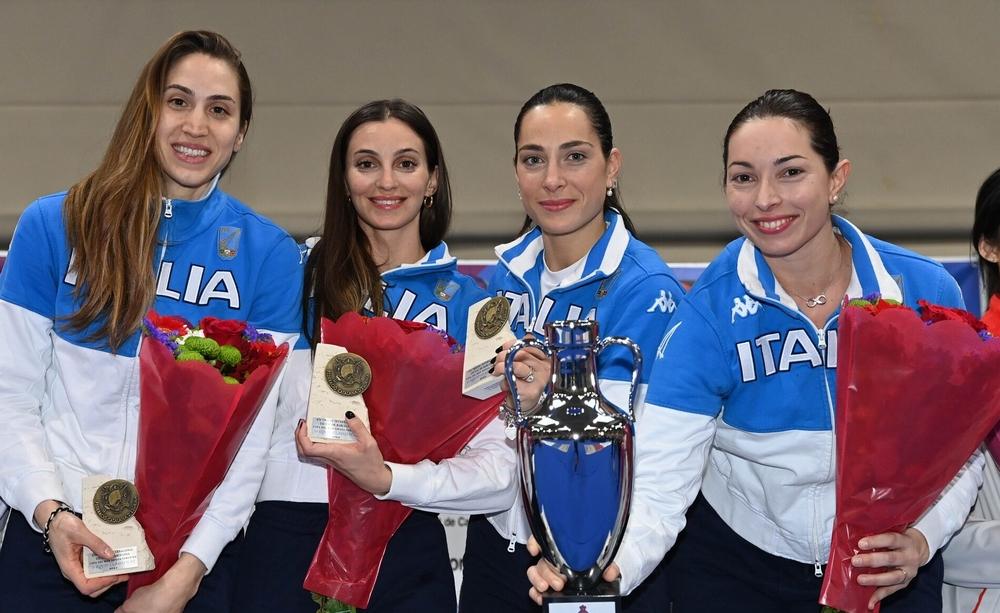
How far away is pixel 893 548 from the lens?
1.92m

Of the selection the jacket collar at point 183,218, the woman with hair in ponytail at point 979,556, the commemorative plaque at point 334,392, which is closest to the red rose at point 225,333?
the commemorative plaque at point 334,392

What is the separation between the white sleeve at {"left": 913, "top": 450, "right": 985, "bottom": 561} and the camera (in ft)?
6.70

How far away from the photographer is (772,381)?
2.16 metres

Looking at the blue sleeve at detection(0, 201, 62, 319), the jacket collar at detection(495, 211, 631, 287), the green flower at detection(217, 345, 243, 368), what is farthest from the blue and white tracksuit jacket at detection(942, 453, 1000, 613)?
the blue sleeve at detection(0, 201, 62, 319)

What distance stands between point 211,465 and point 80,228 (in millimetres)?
577

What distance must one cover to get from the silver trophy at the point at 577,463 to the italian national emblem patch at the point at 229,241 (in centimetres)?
79

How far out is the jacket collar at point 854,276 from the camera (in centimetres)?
219

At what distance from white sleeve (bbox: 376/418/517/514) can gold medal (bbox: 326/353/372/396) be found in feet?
0.62

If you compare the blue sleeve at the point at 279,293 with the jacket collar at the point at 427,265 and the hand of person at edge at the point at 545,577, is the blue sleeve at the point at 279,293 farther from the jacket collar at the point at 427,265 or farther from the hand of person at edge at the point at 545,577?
the hand of person at edge at the point at 545,577

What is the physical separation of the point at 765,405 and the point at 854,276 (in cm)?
32

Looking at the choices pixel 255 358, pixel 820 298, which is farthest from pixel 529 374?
pixel 820 298

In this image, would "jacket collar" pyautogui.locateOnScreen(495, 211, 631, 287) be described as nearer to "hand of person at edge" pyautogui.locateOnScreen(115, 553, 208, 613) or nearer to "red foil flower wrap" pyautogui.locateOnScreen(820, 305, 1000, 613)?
"red foil flower wrap" pyautogui.locateOnScreen(820, 305, 1000, 613)

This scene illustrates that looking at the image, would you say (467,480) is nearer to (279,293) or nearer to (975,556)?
(279,293)

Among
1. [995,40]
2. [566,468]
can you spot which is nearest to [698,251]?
[995,40]
